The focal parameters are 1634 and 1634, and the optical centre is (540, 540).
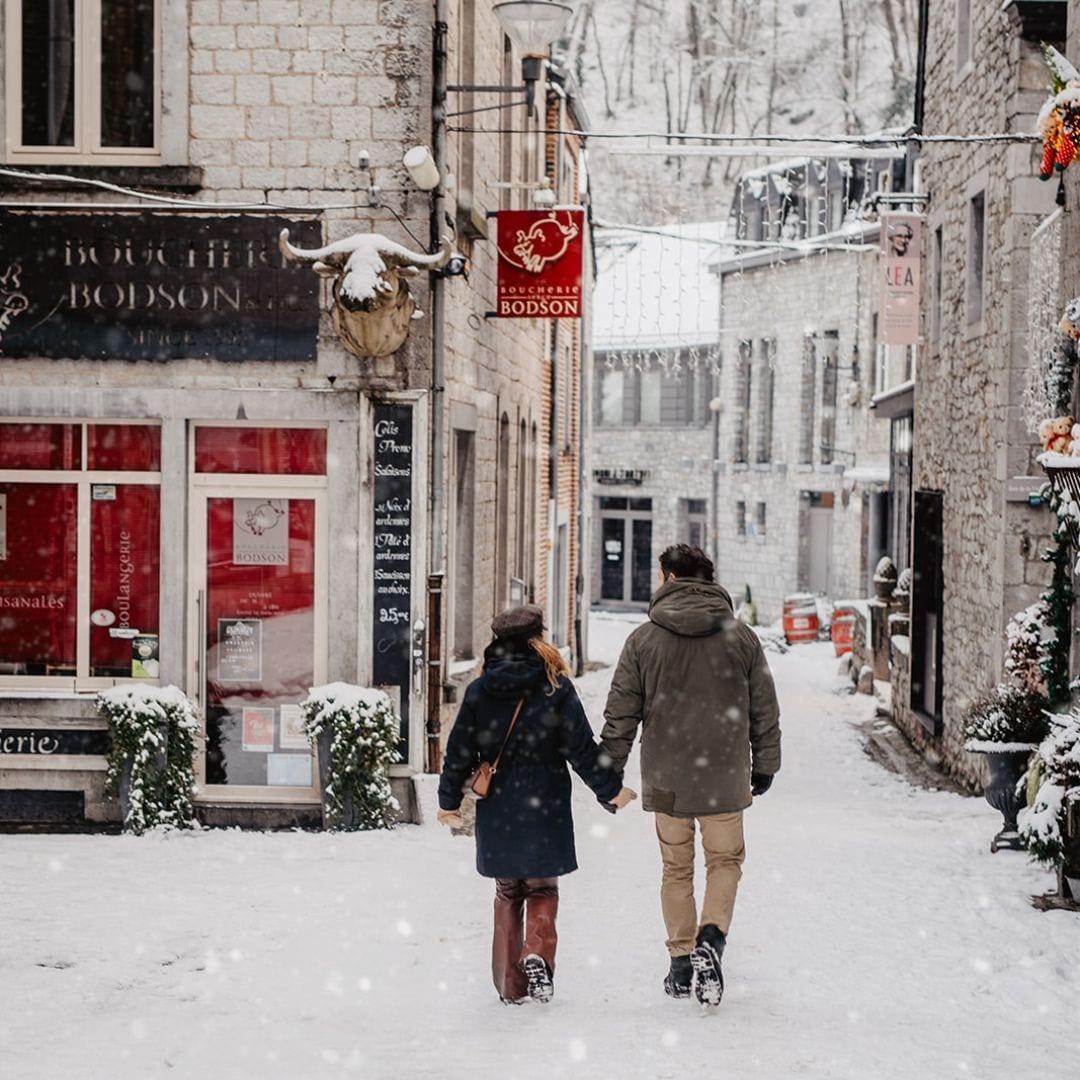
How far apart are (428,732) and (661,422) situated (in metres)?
28.1

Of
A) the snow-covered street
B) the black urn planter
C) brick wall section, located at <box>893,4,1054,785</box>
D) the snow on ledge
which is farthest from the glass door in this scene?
brick wall section, located at <box>893,4,1054,785</box>

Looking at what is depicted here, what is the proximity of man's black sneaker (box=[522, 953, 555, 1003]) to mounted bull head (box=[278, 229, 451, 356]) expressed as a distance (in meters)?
4.61

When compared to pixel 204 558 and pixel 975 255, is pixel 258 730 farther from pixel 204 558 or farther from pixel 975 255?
pixel 975 255

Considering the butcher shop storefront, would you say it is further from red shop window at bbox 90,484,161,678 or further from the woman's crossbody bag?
the woman's crossbody bag

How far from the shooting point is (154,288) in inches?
390

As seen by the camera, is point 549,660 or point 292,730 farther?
point 292,730

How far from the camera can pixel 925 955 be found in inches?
273

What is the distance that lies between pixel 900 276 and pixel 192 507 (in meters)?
7.94

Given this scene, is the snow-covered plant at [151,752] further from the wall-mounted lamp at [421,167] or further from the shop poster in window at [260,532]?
the wall-mounted lamp at [421,167]

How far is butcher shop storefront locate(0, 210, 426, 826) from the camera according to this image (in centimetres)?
989

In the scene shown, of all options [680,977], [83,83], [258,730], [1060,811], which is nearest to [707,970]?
[680,977]

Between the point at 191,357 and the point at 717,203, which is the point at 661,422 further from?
the point at 191,357

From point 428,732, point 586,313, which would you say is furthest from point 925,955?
point 586,313

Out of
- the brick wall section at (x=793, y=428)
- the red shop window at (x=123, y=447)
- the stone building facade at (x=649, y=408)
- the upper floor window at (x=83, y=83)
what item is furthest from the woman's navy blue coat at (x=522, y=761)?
the stone building facade at (x=649, y=408)
